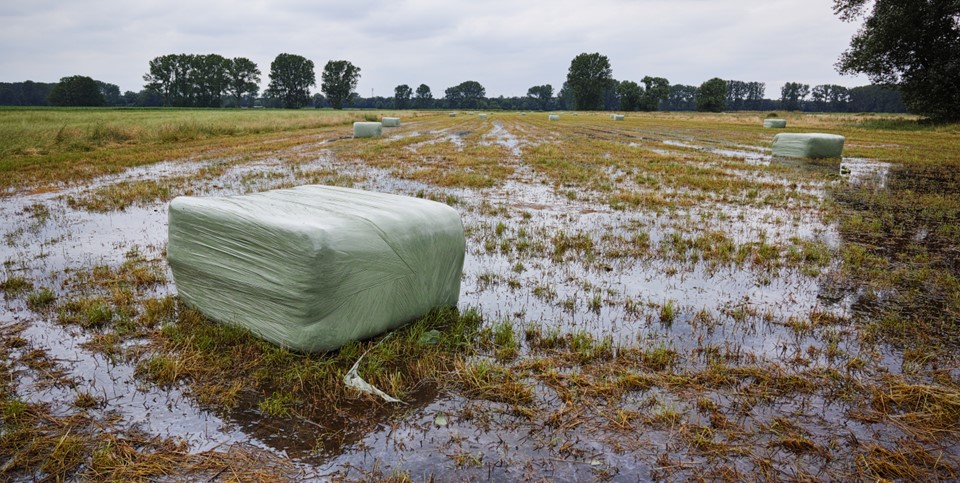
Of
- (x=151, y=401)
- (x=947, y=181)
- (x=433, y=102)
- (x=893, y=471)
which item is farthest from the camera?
(x=433, y=102)

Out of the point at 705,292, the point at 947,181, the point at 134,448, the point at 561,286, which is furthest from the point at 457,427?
the point at 947,181

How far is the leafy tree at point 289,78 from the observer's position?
13100 cm

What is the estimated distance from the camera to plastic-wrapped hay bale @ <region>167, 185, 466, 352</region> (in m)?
3.76

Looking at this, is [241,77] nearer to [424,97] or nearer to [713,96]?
[424,97]

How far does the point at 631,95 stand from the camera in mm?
121125

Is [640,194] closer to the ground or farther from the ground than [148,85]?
closer to the ground

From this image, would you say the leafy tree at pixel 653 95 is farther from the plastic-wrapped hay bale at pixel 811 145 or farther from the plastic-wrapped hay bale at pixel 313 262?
Answer: the plastic-wrapped hay bale at pixel 313 262

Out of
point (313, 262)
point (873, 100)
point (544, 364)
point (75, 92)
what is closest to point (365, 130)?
point (313, 262)

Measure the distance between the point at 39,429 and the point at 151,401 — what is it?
0.55 metres

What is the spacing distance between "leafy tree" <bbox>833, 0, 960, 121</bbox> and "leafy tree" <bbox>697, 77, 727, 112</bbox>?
80492mm

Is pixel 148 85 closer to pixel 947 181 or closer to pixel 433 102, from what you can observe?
pixel 433 102

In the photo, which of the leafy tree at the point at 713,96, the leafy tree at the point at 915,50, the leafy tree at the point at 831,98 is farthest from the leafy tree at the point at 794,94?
the leafy tree at the point at 915,50

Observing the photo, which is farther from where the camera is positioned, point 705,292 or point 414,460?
point 705,292

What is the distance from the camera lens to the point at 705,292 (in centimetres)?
559
